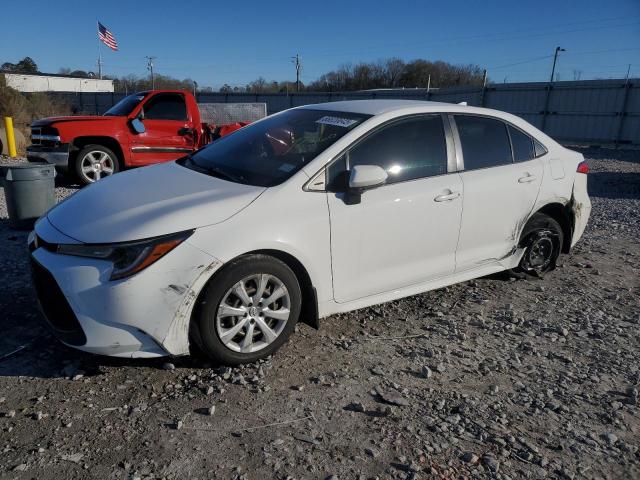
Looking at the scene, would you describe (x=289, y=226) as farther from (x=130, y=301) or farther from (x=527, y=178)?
(x=527, y=178)

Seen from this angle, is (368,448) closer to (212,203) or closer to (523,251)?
(212,203)

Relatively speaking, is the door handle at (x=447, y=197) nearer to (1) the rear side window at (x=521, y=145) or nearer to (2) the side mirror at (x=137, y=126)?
(1) the rear side window at (x=521, y=145)

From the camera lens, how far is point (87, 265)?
2.81m

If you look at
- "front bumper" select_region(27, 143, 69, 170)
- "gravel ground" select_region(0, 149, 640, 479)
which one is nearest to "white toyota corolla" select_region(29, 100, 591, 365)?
"gravel ground" select_region(0, 149, 640, 479)

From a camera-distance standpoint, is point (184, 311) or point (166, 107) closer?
point (184, 311)

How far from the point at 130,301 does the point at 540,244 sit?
3.79m

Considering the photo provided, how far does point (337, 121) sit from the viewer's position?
3.83 metres

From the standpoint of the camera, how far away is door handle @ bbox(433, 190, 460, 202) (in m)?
3.82

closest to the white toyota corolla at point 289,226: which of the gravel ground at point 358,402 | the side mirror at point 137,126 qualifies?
the gravel ground at point 358,402

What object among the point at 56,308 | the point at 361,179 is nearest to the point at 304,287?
the point at 361,179

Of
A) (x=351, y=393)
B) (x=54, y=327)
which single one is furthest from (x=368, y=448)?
(x=54, y=327)

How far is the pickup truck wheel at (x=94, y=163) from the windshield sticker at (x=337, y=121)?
6223mm

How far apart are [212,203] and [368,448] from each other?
5.42 ft

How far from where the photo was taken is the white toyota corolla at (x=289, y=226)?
2840mm
